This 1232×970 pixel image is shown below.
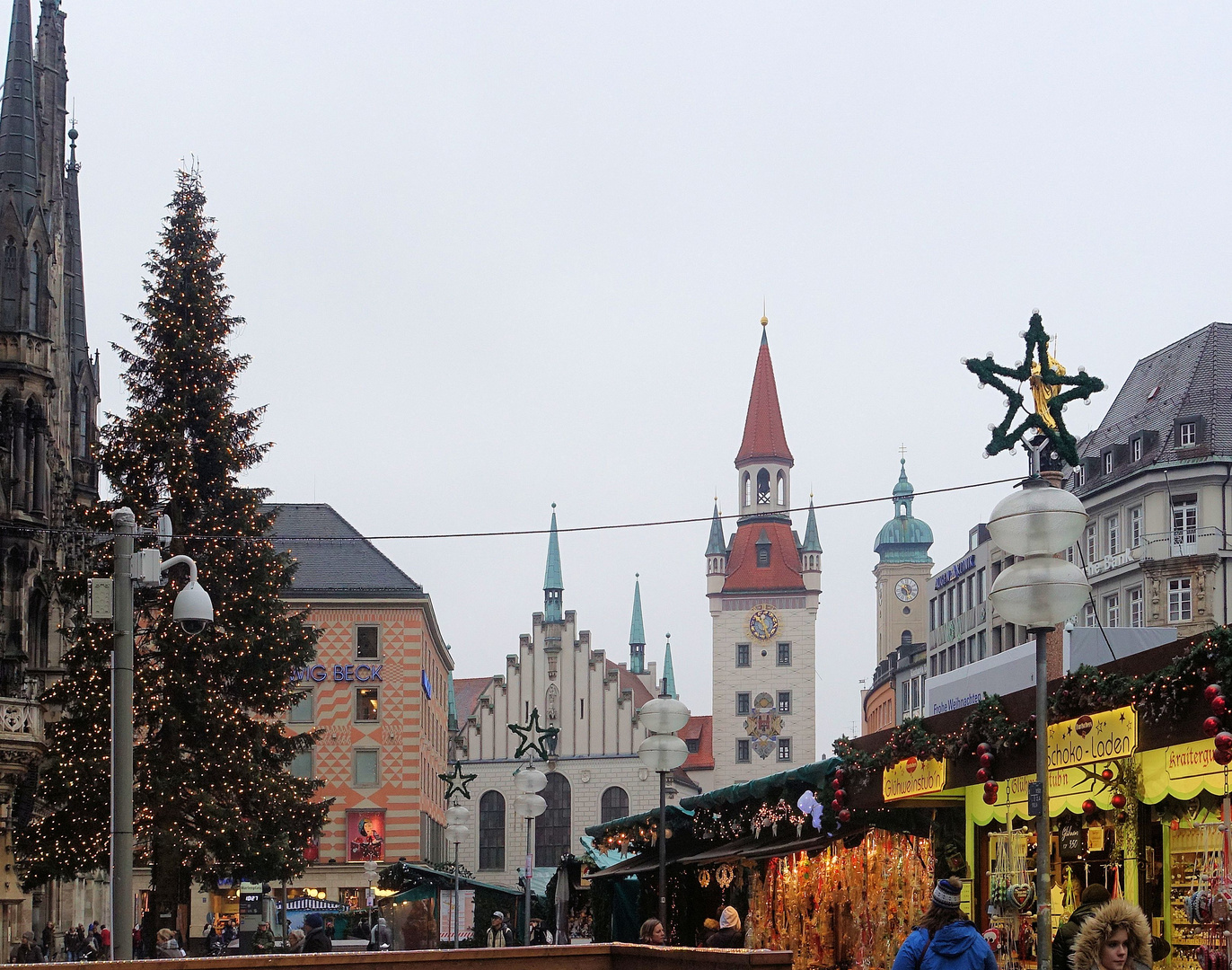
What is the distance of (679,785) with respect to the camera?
10506 centimetres

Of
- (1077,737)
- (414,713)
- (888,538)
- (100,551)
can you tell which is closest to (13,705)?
(100,551)

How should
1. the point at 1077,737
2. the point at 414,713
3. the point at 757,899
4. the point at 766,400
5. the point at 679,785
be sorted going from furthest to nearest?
Result: the point at 766,400 < the point at 679,785 < the point at 414,713 < the point at 757,899 < the point at 1077,737

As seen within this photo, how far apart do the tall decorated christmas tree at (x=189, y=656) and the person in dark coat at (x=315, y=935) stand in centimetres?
825

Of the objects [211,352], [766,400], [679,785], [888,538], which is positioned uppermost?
[766,400]

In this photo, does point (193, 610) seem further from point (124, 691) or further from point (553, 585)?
point (553, 585)

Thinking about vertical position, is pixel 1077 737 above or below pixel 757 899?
above

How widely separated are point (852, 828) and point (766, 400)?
107 meters

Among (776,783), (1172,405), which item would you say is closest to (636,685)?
(1172,405)

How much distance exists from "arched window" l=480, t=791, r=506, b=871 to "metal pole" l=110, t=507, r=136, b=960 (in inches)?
3288

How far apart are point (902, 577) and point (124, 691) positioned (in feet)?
398

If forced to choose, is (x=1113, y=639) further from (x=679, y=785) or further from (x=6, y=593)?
(x=679, y=785)

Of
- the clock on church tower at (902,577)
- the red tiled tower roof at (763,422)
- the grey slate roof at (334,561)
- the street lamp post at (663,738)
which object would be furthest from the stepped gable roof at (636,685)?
the street lamp post at (663,738)

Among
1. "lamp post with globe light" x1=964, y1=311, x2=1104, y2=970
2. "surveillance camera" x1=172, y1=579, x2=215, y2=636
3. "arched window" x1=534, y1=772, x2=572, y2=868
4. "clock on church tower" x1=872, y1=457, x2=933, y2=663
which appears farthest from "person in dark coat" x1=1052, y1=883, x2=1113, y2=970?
"clock on church tower" x1=872, y1=457, x2=933, y2=663

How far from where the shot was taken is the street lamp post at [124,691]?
14.7 m
